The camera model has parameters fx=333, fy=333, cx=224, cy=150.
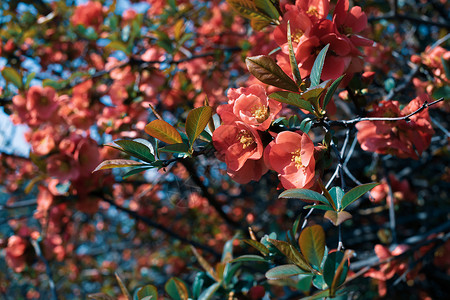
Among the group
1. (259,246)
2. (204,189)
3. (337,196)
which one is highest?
(337,196)

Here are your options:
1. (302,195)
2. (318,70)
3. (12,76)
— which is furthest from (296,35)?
(12,76)

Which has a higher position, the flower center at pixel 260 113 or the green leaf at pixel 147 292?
the flower center at pixel 260 113

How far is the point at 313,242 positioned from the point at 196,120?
32 centimetres

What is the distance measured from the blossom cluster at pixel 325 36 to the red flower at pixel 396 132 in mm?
163

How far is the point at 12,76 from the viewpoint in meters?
1.53

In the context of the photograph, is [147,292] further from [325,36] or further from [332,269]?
[325,36]

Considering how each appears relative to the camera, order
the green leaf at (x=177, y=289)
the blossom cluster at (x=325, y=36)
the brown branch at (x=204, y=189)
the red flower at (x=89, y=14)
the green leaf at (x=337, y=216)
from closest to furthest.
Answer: the green leaf at (x=337, y=216) → the blossom cluster at (x=325, y=36) → the green leaf at (x=177, y=289) → the brown branch at (x=204, y=189) → the red flower at (x=89, y=14)

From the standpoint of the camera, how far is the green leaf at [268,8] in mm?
812

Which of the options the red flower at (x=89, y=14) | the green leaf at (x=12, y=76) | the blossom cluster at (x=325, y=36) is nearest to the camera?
the blossom cluster at (x=325, y=36)

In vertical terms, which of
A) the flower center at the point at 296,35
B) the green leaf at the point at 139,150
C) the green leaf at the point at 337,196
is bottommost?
the green leaf at the point at 337,196

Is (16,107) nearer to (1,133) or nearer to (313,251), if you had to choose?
(1,133)

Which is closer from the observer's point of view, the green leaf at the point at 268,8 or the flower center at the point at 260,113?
the flower center at the point at 260,113

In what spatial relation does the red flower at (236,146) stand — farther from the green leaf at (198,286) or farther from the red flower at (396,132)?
the green leaf at (198,286)

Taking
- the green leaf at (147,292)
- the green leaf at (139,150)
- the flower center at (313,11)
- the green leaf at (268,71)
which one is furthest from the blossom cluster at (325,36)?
the green leaf at (147,292)
